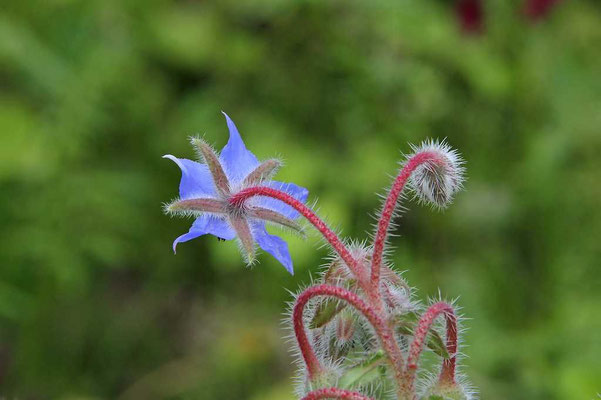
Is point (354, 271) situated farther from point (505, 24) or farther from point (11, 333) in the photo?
point (505, 24)

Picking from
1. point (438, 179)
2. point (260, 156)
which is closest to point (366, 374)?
point (438, 179)

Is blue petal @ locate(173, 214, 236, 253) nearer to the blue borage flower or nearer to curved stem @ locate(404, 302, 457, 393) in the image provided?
the blue borage flower

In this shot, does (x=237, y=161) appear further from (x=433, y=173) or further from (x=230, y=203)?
(x=433, y=173)

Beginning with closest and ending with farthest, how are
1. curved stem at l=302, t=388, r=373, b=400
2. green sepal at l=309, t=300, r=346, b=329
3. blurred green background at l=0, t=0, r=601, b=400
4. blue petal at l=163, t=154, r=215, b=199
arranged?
curved stem at l=302, t=388, r=373, b=400 → green sepal at l=309, t=300, r=346, b=329 → blue petal at l=163, t=154, r=215, b=199 → blurred green background at l=0, t=0, r=601, b=400

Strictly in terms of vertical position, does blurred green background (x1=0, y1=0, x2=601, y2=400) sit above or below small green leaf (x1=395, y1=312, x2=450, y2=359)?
above

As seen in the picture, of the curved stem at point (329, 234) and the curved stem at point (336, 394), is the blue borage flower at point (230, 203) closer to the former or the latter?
the curved stem at point (329, 234)

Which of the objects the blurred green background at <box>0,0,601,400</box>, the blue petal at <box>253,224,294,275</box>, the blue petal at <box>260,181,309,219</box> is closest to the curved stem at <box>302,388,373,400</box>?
the blue petal at <box>253,224,294,275</box>

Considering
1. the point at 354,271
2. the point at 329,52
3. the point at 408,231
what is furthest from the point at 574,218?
the point at 354,271
